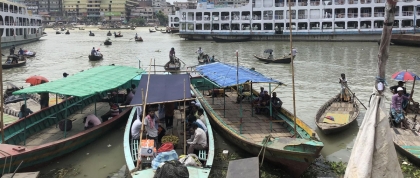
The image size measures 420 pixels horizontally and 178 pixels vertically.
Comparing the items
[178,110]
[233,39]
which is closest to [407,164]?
[178,110]

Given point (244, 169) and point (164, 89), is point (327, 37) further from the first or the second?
point (244, 169)

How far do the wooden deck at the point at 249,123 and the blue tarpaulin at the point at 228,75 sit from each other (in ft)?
3.20

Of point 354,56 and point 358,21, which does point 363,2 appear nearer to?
point 358,21

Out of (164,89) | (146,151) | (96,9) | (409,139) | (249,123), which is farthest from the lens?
(96,9)

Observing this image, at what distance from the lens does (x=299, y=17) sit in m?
46.0

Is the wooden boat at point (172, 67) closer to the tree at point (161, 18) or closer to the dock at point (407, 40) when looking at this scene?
the dock at point (407, 40)

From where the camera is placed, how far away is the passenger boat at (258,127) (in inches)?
256

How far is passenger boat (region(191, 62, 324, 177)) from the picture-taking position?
650 cm

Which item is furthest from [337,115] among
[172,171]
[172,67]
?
[172,67]

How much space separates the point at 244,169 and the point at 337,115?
5730 millimetres

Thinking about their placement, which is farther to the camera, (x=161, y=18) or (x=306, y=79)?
(x=161, y=18)

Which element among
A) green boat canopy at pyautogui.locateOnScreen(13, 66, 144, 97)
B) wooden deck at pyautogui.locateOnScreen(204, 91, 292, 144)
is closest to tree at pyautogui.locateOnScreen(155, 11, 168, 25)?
green boat canopy at pyautogui.locateOnScreen(13, 66, 144, 97)

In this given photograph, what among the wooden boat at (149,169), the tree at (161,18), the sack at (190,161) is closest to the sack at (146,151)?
the wooden boat at (149,169)

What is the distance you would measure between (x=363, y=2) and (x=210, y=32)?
19.5 metres
